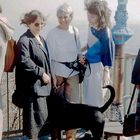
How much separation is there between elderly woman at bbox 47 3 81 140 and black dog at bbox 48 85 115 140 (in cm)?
25

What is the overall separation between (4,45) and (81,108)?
3.62 ft

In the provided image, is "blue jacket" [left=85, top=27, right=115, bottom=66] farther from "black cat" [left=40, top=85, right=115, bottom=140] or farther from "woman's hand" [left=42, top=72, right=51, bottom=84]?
"woman's hand" [left=42, top=72, right=51, bottom=84]

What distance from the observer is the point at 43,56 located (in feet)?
14.8

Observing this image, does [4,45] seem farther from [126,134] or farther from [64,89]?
[126,134]

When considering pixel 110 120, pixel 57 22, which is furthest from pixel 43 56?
pixel 110 120

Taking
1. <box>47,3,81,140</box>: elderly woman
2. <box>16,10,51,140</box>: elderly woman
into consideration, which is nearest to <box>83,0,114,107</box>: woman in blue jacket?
<box>47,3,81,140</box>: elderly woman

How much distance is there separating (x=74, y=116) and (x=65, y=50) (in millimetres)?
704

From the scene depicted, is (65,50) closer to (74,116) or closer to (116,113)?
(74,116)

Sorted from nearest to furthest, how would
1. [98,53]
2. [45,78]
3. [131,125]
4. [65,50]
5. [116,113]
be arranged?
[131,125]
[45,78]
[65,50]
[98,53]
[116,113]

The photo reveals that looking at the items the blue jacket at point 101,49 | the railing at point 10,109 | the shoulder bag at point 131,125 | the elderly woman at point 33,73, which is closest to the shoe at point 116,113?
the railing at point 10,109

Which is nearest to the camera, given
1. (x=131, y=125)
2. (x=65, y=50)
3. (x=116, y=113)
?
(x=131, y=125)

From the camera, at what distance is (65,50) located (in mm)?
4746

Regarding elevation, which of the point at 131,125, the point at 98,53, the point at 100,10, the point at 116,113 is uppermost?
the point at 100,10

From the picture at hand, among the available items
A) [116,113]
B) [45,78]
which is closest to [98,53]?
[45,78]
